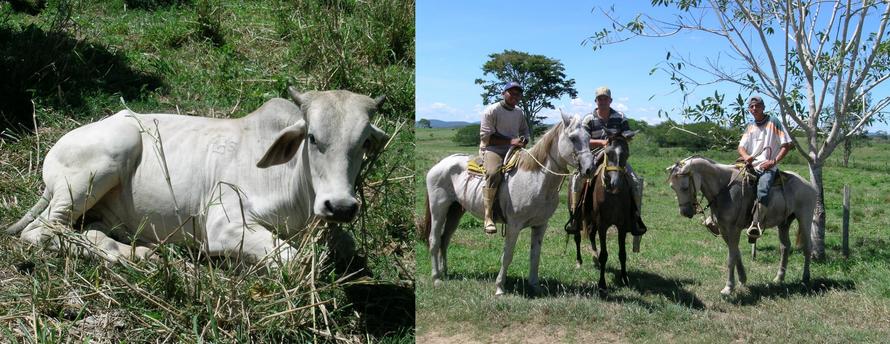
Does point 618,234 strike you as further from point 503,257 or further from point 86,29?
point 86,29

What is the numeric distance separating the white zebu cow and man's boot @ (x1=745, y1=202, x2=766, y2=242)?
1380 millimetres

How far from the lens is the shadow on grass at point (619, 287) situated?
8.40ft

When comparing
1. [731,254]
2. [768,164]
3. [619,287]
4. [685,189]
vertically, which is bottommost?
[619,287]

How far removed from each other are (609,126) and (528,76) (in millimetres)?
469

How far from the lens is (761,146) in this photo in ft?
9.22

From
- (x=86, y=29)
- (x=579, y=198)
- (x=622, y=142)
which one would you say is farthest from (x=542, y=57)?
(x=86, y=29)

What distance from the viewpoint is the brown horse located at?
290 centimetres

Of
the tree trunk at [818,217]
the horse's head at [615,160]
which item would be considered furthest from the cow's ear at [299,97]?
the tree trunk at [818,217]

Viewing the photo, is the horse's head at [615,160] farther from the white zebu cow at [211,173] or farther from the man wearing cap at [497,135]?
the white zebu cow at [211,173]

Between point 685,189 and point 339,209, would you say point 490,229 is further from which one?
Result: point 339,209

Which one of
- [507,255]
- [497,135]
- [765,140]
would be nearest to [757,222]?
[765,140]

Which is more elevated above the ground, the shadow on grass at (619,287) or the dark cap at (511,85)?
the dark cap at (511,85)

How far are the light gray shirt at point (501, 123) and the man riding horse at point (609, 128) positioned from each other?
287 millimetres

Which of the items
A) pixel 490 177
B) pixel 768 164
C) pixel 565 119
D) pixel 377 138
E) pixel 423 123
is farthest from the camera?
pixel 490 177
